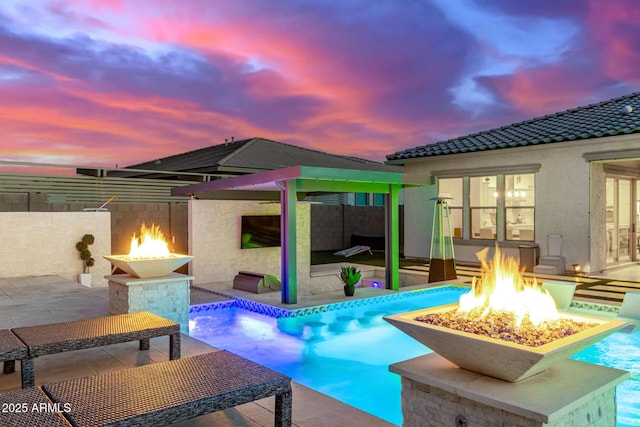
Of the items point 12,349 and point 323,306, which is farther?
point 323,306

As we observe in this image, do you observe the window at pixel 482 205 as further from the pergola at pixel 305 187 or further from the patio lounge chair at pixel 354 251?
the pergola at pixel 305 187

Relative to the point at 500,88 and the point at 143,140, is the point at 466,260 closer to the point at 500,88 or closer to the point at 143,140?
the point at 500,88

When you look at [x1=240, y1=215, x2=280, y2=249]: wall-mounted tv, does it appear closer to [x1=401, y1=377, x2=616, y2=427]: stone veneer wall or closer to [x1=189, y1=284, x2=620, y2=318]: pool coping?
[x1=189, y1=284, x2=620, y2=318]: pool coping

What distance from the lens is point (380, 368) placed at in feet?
21.4

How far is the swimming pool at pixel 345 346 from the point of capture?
5.68 m

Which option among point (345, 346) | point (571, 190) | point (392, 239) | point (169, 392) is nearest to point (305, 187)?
point (392, 239)

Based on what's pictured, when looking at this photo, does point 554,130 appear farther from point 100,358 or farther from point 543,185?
point 100,358

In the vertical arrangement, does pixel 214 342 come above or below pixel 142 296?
below

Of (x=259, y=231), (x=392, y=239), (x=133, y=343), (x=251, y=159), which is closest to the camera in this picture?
(x=133, y=343)

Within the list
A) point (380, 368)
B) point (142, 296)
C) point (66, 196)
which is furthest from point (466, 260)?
point (66, 196)

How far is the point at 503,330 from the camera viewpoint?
2.93 metres

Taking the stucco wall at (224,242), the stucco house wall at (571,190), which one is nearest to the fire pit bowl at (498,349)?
the stucco house wall at (571,190)

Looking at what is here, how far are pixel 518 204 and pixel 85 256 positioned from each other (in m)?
12.0

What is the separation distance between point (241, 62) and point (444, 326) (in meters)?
12.9
